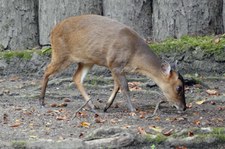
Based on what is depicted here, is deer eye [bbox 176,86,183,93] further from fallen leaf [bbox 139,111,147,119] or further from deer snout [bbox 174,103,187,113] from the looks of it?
fallen leaf [bbox 139,111,147,119]

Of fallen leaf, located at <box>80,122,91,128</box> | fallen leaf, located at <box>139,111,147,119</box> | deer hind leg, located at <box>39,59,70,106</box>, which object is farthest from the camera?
deer hind leg, located at <box>39,59,70,106</box>

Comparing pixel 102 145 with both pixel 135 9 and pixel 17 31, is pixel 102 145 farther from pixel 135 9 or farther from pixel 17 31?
pixel 17 31

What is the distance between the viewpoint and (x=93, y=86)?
10.2 metres

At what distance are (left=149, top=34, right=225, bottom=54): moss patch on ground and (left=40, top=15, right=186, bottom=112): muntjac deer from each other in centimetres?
154

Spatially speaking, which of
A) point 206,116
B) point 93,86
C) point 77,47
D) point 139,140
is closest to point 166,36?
point 93,86

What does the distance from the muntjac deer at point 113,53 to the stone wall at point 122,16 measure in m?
1.79

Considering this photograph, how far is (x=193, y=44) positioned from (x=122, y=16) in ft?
3.90

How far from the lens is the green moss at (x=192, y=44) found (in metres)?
10.3

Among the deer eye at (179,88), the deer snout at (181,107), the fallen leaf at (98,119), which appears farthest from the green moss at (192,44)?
the fallen leaf at (98,119)

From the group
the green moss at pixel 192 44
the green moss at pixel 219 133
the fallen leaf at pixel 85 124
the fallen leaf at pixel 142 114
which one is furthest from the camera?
the green moss at pixel 192 44

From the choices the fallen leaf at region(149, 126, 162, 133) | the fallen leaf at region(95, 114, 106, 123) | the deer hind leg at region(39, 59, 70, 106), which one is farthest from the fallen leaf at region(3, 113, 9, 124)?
the fallen leaf at region(149, 126, 162, 133)

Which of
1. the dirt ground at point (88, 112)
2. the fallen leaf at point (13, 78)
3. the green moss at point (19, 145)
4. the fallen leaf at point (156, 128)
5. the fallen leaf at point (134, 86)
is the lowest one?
the fallen leaf at point (13, 78)

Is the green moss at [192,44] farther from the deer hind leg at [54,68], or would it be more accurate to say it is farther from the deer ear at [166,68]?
the deer hind leg at [54,68]

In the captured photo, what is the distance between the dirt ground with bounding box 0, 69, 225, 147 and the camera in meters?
7.36
